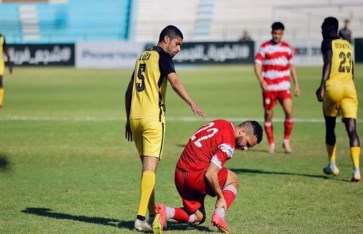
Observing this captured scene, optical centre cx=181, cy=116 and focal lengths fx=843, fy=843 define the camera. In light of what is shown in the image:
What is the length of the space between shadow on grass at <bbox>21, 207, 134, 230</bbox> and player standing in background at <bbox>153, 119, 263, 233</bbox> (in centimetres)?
67

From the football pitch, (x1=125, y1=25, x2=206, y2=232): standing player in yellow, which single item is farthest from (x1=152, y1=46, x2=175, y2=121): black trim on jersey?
the football pitch

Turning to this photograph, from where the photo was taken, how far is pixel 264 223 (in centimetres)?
944

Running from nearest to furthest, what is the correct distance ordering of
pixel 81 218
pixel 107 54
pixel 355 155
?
pixel 81 218
pixel 355 155
pixel 107 54

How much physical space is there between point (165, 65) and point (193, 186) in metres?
1.30

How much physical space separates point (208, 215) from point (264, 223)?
910 mm

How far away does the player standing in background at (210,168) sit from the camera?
8.48 m

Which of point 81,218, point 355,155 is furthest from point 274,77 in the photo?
point 81,218

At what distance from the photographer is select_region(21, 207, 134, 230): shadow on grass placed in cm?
941

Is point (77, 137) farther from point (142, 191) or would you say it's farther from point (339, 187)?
point (142, 191)

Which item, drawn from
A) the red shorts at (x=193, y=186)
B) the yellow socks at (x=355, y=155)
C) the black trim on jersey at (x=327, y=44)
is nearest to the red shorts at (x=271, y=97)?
the black trim on jersey at (x=327, y=44)

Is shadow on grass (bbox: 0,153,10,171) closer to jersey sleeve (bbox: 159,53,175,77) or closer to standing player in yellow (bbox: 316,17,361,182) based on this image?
standing player in yellow (bbox: 316,17,361,182)

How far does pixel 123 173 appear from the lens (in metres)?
13.8

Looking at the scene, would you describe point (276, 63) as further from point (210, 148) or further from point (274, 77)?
point (210, 148)

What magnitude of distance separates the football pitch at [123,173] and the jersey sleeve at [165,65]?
169 centimetres
